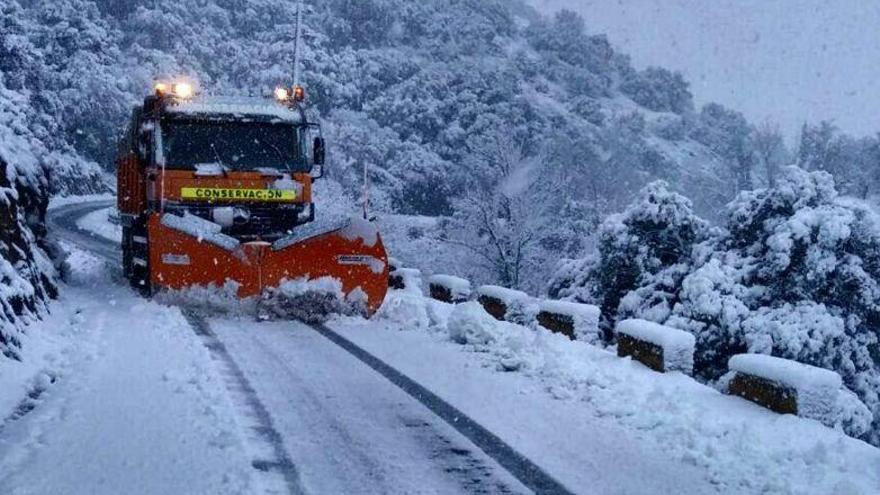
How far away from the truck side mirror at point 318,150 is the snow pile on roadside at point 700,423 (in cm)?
447

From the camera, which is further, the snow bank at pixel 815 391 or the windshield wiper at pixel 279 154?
the windshield wiper at pixel 279 154

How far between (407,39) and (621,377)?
6416 centimetres

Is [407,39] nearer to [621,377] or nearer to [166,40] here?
[166,40]

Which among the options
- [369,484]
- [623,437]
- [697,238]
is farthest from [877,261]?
[369,484]

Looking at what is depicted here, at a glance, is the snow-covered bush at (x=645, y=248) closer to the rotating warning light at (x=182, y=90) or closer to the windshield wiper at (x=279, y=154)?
the windshield wiper at (x=279, y=154)

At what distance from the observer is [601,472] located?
5.09 metres

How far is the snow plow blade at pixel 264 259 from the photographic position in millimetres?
10906

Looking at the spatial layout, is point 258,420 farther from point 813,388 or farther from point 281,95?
point 281,95

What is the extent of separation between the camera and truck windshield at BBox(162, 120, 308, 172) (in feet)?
39.4

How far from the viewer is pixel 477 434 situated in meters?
5.80

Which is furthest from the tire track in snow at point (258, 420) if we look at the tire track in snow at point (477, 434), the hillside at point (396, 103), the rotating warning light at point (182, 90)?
the hillside at point (396, 103)

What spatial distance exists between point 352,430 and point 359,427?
87 mm

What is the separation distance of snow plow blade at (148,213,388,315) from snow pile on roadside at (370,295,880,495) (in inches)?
96.8

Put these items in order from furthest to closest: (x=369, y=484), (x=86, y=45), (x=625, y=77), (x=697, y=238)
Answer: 1. (x=625, y=77)
2. (x=86, y=45)
3. (x=697, y=238)
4. (x=369, y=484)
